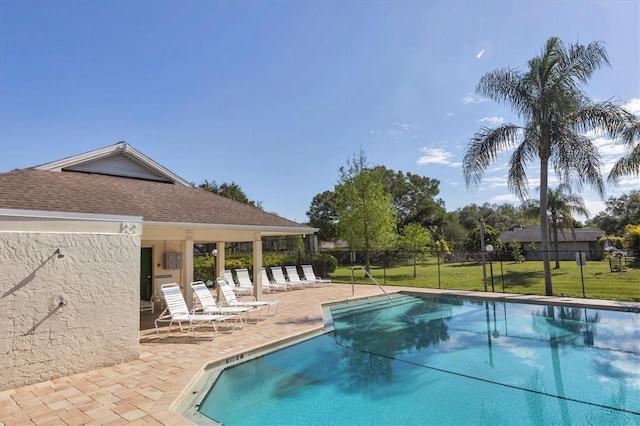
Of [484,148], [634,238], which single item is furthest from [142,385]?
[634,238]

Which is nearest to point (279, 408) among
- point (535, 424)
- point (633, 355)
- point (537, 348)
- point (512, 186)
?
point (535, 424)

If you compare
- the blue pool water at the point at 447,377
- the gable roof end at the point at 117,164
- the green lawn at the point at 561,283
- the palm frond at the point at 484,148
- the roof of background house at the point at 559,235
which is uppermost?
the palm frond at the point at 484,148

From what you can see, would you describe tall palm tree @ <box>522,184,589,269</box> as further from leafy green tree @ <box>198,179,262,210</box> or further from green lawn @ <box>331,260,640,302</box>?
leafy green tree @ <box>198,179,262,210</box>

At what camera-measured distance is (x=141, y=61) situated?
43.6 feet

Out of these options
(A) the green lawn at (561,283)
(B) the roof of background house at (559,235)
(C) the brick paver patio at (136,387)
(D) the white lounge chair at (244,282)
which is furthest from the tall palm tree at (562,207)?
(C) the brick paver patio at (136,387)

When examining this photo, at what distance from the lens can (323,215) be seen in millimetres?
51219

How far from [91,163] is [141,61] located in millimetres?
4587

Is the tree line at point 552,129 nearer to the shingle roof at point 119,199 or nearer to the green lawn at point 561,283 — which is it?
the green lawn at point 561,283

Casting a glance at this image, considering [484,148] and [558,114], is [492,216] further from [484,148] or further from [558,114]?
[558,114]

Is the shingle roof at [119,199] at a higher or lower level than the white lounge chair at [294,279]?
higher

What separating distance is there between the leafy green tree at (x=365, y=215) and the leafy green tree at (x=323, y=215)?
22.8m

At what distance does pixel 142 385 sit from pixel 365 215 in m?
19.2

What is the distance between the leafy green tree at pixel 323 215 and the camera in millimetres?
48469

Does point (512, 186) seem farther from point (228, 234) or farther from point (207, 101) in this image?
point (207, 101)
